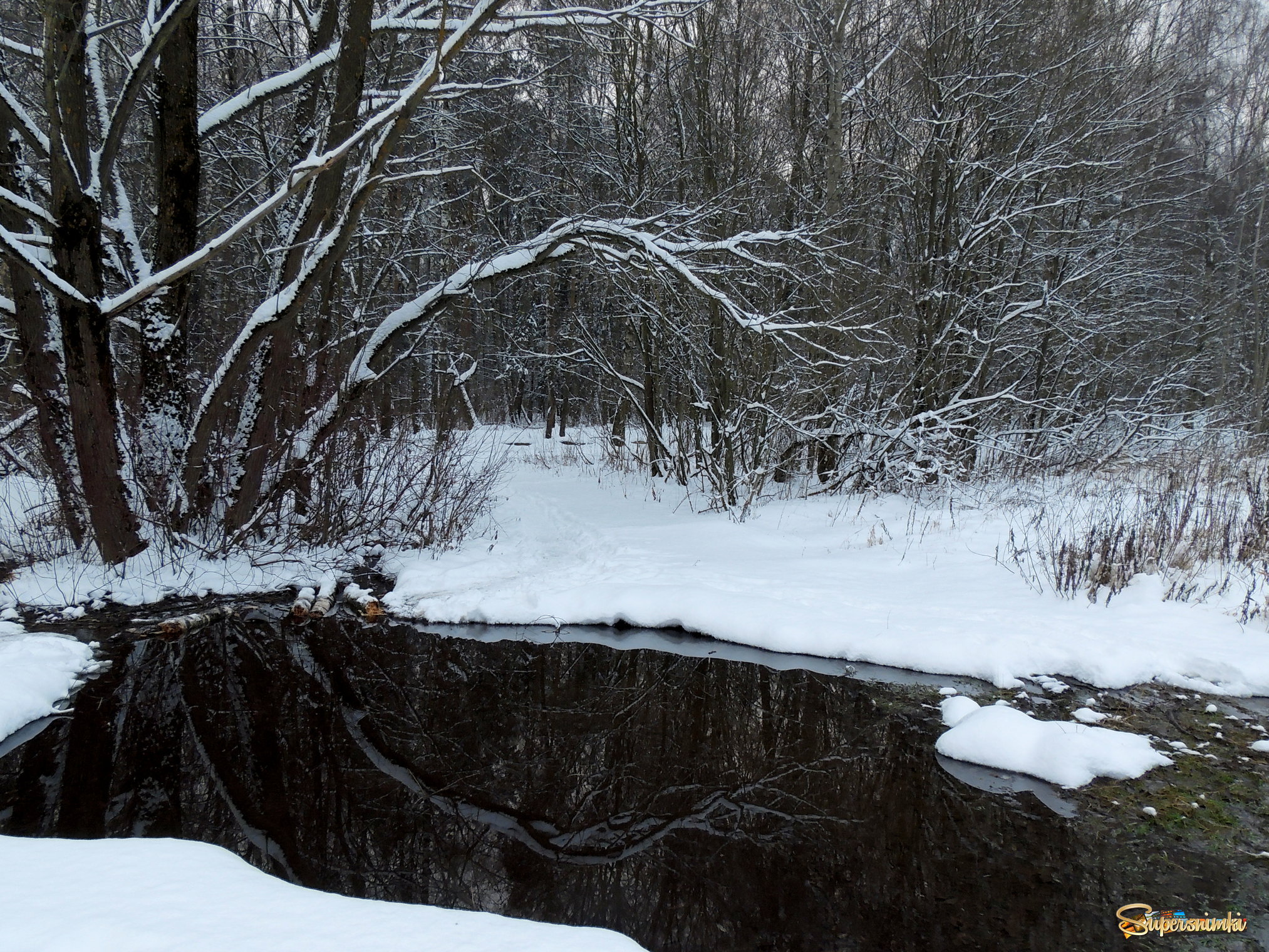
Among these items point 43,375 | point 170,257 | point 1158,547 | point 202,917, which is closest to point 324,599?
point 43,375

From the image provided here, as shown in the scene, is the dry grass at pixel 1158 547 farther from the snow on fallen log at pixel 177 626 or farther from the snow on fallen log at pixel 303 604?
the snow on fallen log at pixel 177 626

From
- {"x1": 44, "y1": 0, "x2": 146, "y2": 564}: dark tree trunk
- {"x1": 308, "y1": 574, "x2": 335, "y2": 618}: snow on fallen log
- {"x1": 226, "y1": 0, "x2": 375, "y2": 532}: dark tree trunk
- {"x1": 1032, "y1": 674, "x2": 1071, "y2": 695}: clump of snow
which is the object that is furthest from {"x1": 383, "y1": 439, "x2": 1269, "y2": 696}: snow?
{"x1": 44, "y1": 0, "x2": 146, "y2": 564}: dark tree trunk

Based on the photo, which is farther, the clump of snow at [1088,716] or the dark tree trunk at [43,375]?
the dark tree trunk at [43,375]

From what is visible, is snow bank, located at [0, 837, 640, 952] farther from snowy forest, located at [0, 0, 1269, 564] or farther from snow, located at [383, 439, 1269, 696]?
snowy forest, located at [0, 0, 1269, 564]

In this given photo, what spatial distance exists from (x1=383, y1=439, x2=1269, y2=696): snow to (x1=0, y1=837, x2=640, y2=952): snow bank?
3604 millimetres

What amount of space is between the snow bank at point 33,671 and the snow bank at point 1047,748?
5.12 meters

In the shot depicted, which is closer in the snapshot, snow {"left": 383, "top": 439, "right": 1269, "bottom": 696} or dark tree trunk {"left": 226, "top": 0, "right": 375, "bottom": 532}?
snow {"left": 383, "top": 439, "right": 1269, "bottom": 696}

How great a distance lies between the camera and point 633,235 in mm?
7312

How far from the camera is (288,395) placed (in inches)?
292

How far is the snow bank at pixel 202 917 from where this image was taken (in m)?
1.94

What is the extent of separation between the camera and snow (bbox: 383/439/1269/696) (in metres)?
4.82

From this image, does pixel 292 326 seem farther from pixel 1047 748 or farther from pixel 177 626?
pixel 1047 748

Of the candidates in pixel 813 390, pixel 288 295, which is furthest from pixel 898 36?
pixel 288 295

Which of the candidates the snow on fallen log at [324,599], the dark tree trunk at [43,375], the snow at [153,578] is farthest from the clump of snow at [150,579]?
the dark tree trunk at [43,375]
